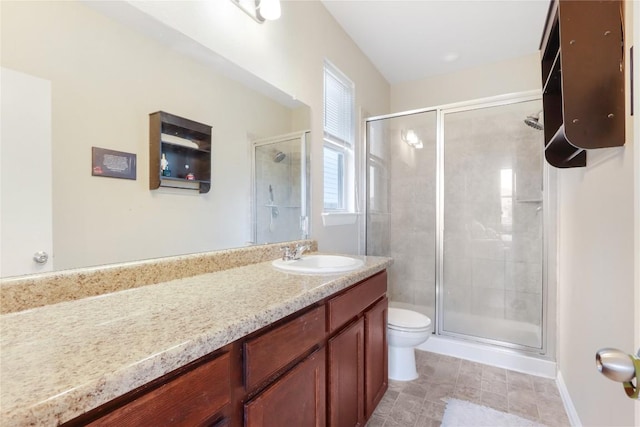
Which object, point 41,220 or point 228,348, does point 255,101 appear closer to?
point 41,220

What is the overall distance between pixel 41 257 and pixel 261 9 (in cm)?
144

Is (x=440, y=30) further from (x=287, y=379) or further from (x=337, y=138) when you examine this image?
(x=287, y=379)

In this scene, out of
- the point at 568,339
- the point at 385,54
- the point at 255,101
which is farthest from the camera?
the point at 385,54

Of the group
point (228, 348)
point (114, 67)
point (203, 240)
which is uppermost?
point (114, 67)

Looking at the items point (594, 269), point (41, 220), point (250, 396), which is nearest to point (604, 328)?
point (594, 269)

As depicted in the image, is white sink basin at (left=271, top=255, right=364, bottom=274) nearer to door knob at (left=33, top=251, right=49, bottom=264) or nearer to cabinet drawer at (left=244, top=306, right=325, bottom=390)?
cabinet drawer at (left=244, top=306, right=325, bottom=390)

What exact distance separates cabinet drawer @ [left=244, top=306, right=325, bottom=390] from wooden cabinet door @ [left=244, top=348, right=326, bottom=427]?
45mm

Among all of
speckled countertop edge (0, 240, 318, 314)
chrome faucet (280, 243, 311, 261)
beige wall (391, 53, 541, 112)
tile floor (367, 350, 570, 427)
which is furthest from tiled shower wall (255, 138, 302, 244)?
beige wall (391, 53, 541, 112)

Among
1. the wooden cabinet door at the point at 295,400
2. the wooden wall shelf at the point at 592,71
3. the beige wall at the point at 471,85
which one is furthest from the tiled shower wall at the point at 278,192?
the beige wall at the point at 471,85

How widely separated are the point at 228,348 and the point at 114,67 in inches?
38.7

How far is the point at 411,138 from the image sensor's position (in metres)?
3.01

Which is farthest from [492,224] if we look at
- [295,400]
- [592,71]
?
[295,400]

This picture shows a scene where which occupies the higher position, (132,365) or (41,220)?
(41,220)

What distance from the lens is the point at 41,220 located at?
87 centimetres
